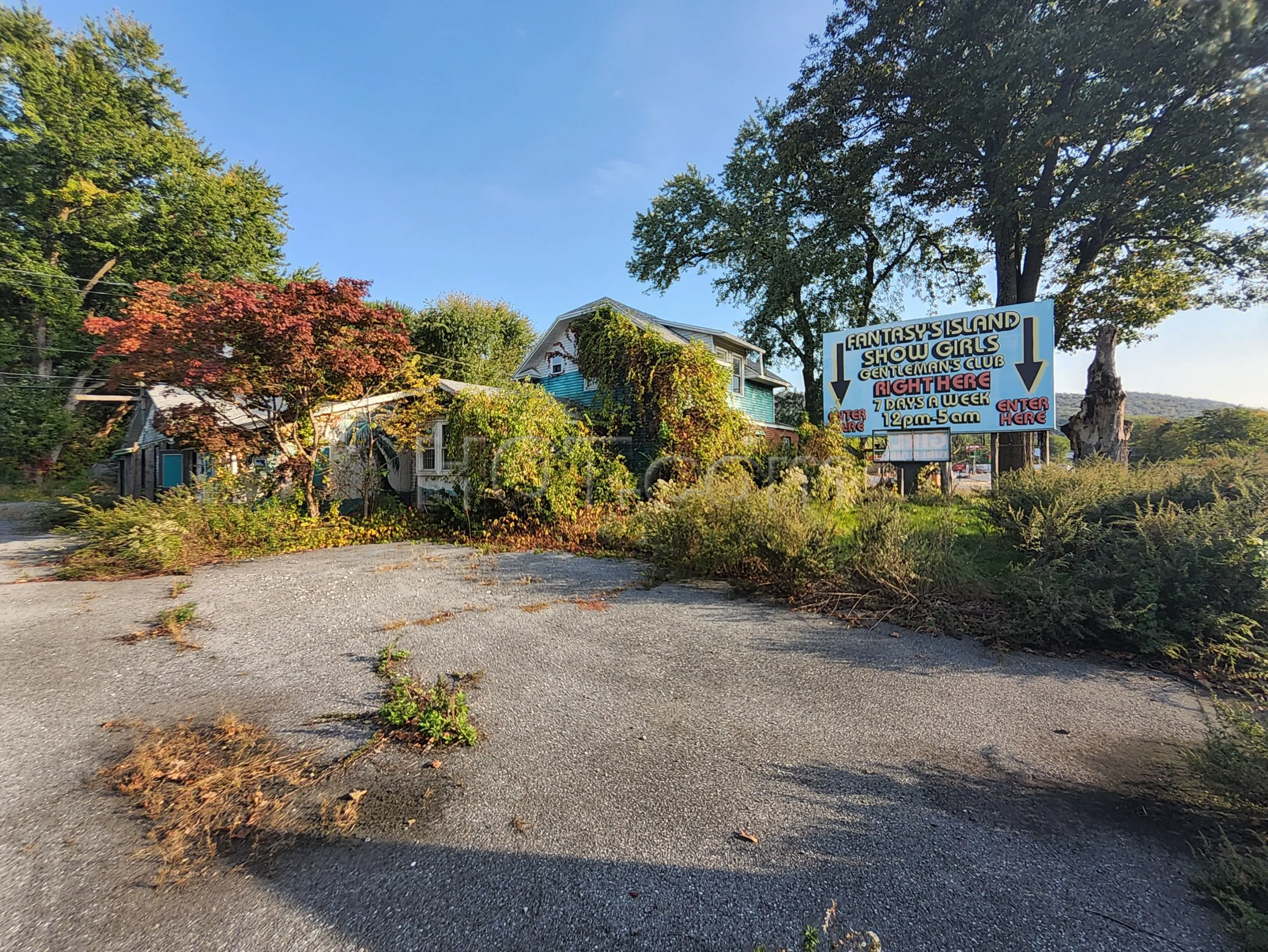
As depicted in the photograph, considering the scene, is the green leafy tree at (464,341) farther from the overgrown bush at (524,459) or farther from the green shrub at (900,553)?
the green shrub at (900,553)

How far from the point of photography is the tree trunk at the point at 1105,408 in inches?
482

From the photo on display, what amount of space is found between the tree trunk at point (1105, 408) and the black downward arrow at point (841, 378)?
19.2ft

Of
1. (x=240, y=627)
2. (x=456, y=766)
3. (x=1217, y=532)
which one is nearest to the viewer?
(x=456, y=766)

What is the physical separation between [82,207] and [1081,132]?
123 ft

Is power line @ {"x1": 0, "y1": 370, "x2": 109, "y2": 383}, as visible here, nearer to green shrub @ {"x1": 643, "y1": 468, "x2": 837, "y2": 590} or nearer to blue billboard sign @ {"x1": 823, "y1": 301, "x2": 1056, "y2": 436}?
green shrub @ {"x1": 643, "y1": 468, "x2": 837, "y2": 590}

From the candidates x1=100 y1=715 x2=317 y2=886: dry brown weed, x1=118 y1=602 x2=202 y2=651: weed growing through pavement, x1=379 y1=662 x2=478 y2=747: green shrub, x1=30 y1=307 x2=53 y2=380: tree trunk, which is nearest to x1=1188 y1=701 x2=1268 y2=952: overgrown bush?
x1=379 y1=662 x2=478 y2=747: green shrub

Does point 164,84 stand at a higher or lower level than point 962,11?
higher

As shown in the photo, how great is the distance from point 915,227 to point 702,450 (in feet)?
53.5

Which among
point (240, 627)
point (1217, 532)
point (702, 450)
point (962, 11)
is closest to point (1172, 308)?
point (962, 11)

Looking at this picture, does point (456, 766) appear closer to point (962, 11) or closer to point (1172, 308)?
point (962, 11)

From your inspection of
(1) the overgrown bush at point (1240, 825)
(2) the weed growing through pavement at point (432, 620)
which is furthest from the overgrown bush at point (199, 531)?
(1) the overgrown bush at point (1240, 825)

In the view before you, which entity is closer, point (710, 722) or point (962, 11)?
point (710, 722)

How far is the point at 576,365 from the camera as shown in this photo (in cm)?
1530

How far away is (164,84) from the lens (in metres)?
26.8
